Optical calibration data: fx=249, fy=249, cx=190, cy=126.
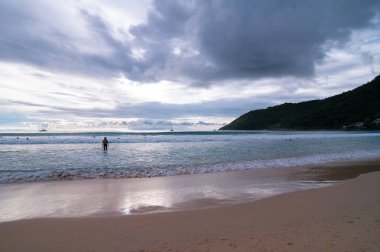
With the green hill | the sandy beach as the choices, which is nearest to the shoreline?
the sandy beach

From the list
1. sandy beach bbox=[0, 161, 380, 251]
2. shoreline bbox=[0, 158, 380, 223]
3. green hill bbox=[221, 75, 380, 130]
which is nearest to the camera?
sandy beach bbox=[0, 161, 380, 251]

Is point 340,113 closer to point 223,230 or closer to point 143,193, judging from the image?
point 143,193

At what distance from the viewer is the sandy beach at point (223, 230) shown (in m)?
3.85

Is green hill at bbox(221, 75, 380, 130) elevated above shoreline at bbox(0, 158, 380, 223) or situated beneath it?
elevated above

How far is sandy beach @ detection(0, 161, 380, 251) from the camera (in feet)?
12.6

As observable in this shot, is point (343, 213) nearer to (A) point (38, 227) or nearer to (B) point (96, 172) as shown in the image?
(A) point (38, 227)

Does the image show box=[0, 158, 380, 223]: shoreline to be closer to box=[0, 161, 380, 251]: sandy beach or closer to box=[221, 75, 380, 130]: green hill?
box=[0, 161, 380, 251]: sandy beach

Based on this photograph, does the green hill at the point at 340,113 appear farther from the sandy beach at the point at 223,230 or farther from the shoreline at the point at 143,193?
the sandy beach at the point at 223,230

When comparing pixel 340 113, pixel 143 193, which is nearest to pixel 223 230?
pixel 143 193

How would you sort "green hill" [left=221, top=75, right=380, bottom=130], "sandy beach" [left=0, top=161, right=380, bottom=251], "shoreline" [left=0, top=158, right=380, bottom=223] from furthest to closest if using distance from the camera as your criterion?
"green hill" [left=221, top=75, right=380, bottom=130] → "shoreline" [left=0, top=158, right=380, bottom=223] → "sandy beach" [left=0, top=161, right=380, bottom=251]

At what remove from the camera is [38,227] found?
504 cm

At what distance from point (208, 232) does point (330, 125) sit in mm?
100674

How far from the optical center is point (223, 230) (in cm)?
453

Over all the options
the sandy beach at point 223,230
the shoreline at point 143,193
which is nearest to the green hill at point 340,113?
the shoreline at point 143,193
